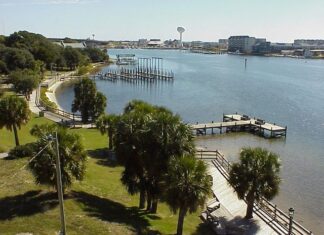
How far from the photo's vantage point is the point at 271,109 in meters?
97.2

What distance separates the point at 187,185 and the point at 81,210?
7319 millimetres

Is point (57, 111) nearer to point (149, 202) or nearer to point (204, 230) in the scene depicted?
point (149, 202)

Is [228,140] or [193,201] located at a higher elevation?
[193,201]

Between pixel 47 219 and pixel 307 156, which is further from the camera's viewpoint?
pixel 307 156

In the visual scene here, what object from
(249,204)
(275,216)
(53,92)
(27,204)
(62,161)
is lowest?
(53,92)

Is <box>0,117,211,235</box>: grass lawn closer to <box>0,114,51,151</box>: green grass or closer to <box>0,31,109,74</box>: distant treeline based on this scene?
<box>0,114,51,151</box>: green grass

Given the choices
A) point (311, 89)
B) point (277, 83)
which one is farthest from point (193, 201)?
point (277, 83)

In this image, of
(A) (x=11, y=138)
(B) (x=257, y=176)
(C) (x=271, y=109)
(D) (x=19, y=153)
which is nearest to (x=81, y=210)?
(B) (x=257, y=176)

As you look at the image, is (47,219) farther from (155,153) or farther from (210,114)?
(210,114)

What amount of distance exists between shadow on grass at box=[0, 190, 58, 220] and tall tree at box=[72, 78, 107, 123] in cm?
3751

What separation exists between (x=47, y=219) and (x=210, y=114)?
67753 millimetres

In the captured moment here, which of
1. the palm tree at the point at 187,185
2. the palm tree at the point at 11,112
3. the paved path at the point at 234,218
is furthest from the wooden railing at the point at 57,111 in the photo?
→ the palm tree at the point at 187,185

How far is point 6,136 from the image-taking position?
50.1 m

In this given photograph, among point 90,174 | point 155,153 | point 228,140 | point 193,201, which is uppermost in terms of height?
point 155,153
